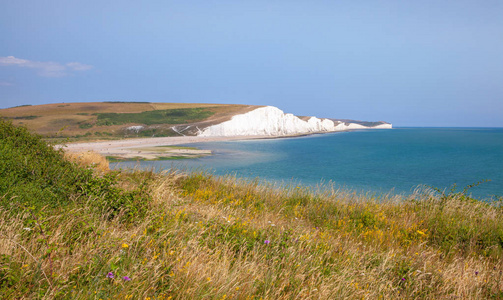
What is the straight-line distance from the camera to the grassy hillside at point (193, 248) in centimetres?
335

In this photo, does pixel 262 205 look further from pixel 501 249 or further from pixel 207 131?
pixel 207 131

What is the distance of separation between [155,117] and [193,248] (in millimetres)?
106126

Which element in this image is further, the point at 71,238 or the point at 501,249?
the point at 501,249

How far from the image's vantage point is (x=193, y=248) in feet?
14.3

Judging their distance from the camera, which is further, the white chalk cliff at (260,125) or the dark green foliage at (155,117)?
the dark green foliage at (155,117)

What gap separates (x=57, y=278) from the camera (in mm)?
3078

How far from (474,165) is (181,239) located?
52537 millimetres

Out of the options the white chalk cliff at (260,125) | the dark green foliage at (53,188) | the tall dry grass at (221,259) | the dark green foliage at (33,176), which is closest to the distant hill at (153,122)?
the white chalk cliff at (260,125)

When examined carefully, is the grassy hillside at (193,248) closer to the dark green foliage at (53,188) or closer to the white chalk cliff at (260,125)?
the dark green foliage at (53,188)

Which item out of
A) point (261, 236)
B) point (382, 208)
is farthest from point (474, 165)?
point (261, 236)

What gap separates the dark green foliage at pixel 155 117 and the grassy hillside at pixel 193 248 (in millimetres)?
90411

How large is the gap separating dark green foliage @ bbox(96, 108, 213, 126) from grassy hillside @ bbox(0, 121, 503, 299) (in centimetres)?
9041

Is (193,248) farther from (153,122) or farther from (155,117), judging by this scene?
(155,117)

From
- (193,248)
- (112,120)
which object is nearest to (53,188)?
(193,248)
